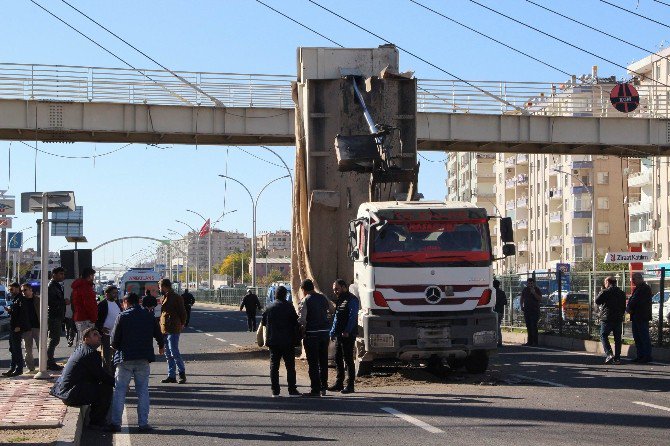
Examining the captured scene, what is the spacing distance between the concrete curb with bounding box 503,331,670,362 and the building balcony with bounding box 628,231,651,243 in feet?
→ 183

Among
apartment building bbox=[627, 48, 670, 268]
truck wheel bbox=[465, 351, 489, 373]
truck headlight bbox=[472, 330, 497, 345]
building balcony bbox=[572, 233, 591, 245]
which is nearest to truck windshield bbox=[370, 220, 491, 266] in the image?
truck headlight bbox=[472, 330, 497, 345]

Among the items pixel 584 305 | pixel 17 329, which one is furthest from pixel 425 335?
pixel 584 305

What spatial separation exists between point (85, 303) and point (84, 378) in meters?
8.56

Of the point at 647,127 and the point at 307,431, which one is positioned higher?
the point at 647,127

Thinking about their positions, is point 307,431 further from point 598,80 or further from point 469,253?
point 598,80

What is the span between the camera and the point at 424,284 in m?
19.6

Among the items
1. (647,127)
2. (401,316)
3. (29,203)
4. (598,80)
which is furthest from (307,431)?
(598,80)

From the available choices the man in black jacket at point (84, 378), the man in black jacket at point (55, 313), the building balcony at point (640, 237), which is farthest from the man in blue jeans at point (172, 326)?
the building balcony at point (640, 237)

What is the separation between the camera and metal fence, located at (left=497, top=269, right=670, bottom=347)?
27062mm

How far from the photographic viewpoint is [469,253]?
65.1ft

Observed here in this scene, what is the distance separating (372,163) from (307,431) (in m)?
10.9

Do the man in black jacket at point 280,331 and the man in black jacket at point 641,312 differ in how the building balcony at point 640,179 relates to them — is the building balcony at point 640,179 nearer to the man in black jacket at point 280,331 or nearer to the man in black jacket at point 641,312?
the man in black jacket at point 641,312

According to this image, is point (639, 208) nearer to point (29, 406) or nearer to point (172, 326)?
point (172, 326)

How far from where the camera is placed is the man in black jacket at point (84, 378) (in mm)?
13125
